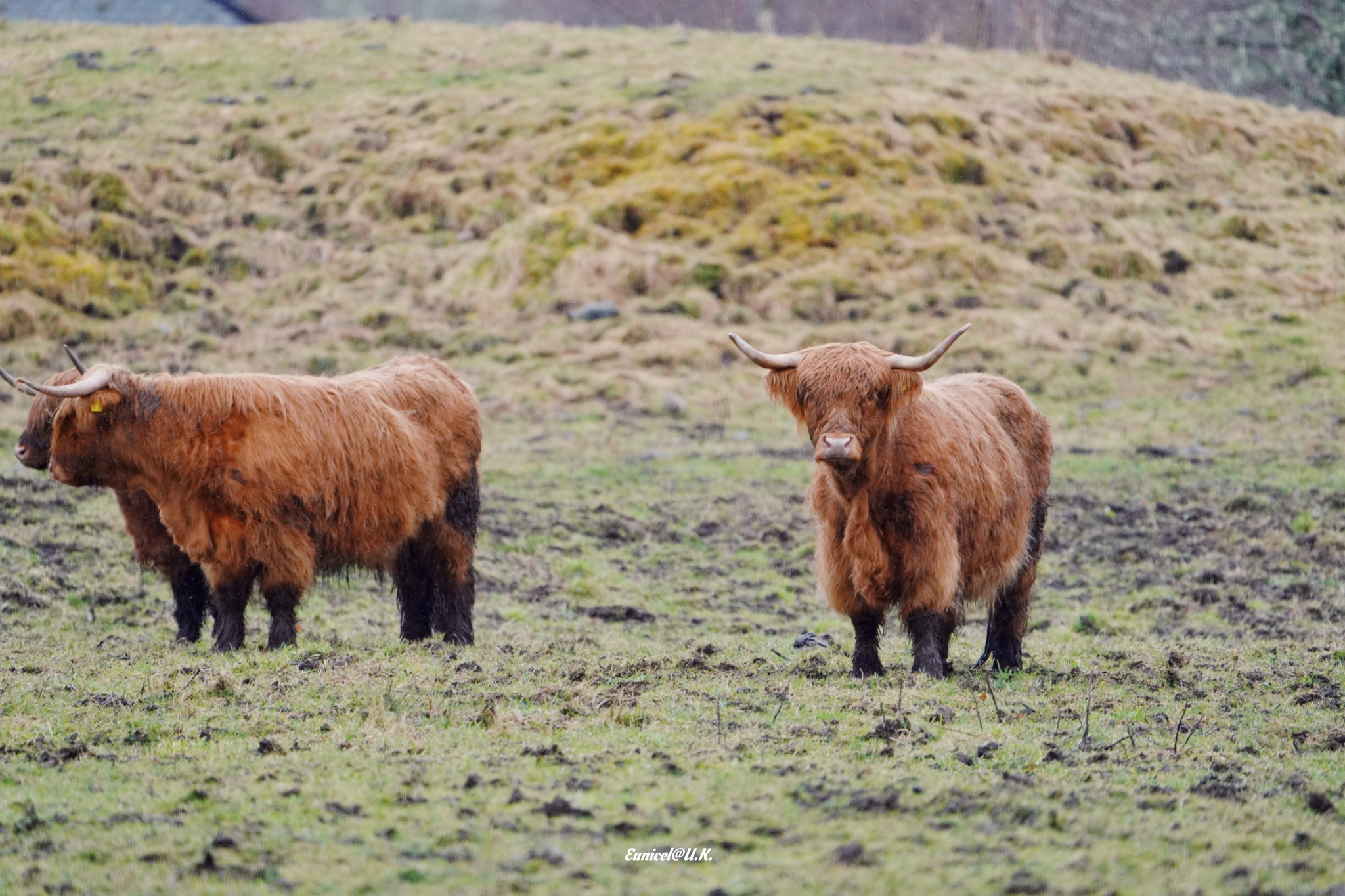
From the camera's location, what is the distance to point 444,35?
95.5 ft

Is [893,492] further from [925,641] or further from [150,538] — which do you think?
[150,538]

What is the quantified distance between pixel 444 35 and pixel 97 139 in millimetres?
9251

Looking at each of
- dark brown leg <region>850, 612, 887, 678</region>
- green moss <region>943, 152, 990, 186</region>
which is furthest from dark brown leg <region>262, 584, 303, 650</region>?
green moss <region>943, 152, 990, 186</region>

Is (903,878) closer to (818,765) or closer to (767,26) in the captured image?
(818,765)

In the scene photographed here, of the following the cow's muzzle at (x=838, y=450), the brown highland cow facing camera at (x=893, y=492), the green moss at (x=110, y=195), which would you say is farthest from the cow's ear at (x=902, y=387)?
the green moss at (x=110, y=195)

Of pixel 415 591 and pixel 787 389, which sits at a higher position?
pixel 787 389

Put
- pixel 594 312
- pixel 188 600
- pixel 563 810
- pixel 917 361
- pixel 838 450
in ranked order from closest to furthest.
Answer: pixel 563 810, pixel 838 450, pixel 917 361, pixel 188 600, pixel 594 312

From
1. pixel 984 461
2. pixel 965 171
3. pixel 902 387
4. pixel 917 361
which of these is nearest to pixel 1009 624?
pixel 984 461

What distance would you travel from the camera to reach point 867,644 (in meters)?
5.91

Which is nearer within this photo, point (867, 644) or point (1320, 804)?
point (1320, 804)

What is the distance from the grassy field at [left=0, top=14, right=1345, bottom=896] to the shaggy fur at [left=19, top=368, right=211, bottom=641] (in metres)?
0.46

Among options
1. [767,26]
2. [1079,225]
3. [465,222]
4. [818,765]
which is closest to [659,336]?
[465,222]

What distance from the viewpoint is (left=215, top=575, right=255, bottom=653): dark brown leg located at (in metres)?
6.30

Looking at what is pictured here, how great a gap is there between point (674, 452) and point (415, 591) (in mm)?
5577
